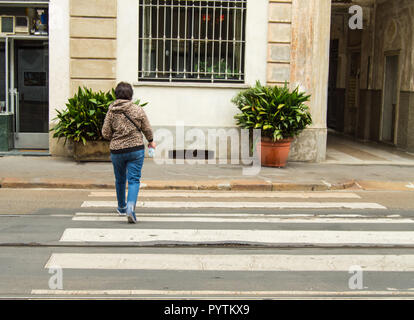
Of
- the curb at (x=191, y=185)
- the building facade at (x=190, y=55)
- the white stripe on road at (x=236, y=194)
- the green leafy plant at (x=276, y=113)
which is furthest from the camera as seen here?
the building facade at (x=190, y=55)

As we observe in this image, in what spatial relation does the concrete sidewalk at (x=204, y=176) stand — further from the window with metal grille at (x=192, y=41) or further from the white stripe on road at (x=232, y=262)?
the white stripe on road at (x=232, y=262)

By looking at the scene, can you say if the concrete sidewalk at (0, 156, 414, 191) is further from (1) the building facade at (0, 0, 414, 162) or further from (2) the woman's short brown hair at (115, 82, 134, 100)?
(2) the woman's short brown hair at (115, 82, 134, 100)

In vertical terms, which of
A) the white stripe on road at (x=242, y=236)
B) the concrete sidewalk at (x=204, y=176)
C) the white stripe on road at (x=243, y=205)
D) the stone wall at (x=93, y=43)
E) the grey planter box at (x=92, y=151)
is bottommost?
the white stripe on road at (x=243, y=205)

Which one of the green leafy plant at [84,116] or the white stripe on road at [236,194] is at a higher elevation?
the green leafy plant at [84,116]

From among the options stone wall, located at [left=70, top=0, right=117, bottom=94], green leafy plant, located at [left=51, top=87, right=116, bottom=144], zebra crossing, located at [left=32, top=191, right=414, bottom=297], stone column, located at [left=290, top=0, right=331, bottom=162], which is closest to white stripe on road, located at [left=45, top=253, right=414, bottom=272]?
zebra crossing, located at [left=32, top=191, right=414, bottom=297]

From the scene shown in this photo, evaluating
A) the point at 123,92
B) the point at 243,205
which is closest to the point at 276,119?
the point at 243,205

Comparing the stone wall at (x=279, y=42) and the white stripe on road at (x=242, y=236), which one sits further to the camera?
the stone wall at (x=279, y=42)

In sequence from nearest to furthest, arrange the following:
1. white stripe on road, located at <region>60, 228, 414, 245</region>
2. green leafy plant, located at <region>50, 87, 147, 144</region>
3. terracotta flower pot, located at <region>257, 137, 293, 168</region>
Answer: white stripe on road, located at <region>60, 228, 414, 245</region>
green leafy plant, located at <region>50, 87, 147, 144</region>
terracotta flower pot, located at <region>257, 137, 293, 168</region>

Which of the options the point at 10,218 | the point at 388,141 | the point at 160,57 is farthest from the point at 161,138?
the point at 388,141

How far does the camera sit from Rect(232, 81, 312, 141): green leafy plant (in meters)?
13.0

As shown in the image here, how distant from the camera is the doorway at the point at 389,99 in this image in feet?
58.7

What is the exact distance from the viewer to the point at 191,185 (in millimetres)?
11312

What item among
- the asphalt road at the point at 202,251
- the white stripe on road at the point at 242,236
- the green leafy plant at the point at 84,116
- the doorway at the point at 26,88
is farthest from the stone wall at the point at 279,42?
the white stripe on road at the point at 242,236

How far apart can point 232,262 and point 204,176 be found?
570cm
